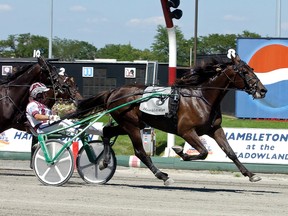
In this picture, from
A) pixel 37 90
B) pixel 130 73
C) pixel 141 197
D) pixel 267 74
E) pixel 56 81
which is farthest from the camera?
pixel 130 73

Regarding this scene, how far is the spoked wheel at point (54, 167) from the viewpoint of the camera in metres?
11.6

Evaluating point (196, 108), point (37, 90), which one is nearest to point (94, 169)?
point (37, 90)

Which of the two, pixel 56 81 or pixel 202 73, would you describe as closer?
pixel 202 73

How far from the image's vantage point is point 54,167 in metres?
11.7

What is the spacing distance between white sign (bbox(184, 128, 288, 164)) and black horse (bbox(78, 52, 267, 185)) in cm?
450

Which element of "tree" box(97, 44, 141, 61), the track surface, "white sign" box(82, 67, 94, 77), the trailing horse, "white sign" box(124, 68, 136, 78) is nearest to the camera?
the track surface

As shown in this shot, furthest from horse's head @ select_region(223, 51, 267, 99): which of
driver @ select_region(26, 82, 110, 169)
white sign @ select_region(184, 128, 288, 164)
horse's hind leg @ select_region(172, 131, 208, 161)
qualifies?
white sign @ select_region(184, 128, 288, 164)

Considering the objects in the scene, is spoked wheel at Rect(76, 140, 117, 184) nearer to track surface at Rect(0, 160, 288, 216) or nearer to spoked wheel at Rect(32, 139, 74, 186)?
track surface at Rect(0, 160, 288, 216)

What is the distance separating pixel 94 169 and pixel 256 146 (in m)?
5.41

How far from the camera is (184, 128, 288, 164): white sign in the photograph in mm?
16375

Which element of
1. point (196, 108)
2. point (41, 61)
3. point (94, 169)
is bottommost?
point (94, 169)

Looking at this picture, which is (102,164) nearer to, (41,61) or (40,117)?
(40,117)

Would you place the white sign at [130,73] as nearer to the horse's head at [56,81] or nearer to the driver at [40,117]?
the horse's head at [56,81]

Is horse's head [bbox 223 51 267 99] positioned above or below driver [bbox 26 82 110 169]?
above
